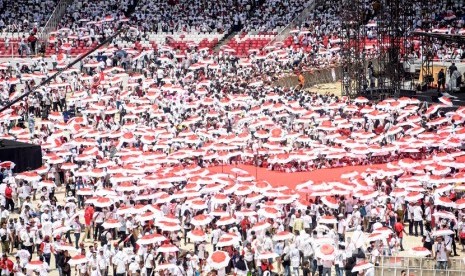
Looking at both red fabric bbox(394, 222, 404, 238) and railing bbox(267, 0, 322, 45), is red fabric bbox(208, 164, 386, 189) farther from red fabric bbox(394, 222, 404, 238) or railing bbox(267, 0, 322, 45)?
railing bbox(267, 0, 322, 45)

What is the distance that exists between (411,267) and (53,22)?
40035mm

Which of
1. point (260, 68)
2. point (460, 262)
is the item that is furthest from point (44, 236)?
point (260, 68)

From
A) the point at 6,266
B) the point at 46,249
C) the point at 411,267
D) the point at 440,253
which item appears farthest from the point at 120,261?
the point at 440,253

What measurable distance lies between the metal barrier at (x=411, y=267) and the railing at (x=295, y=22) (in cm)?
3350

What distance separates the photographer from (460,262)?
2950cm

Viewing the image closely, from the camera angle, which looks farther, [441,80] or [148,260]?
[441,80]

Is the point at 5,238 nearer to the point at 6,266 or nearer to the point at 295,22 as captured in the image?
the point at 6,266

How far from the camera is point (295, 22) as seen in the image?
63500 millimetres

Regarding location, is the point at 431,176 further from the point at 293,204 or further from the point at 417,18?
the point at 417,18

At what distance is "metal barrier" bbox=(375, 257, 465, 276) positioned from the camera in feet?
92.5

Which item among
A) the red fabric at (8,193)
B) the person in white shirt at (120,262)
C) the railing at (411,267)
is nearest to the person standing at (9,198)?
the red fabric at (8,193)

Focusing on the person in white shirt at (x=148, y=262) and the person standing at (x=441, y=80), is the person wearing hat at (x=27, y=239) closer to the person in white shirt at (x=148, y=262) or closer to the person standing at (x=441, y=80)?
the person in white shirt at (x=148, y=262)

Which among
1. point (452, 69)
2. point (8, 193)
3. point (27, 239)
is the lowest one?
point (27, 239)

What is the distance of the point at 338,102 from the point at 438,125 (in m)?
4.63
